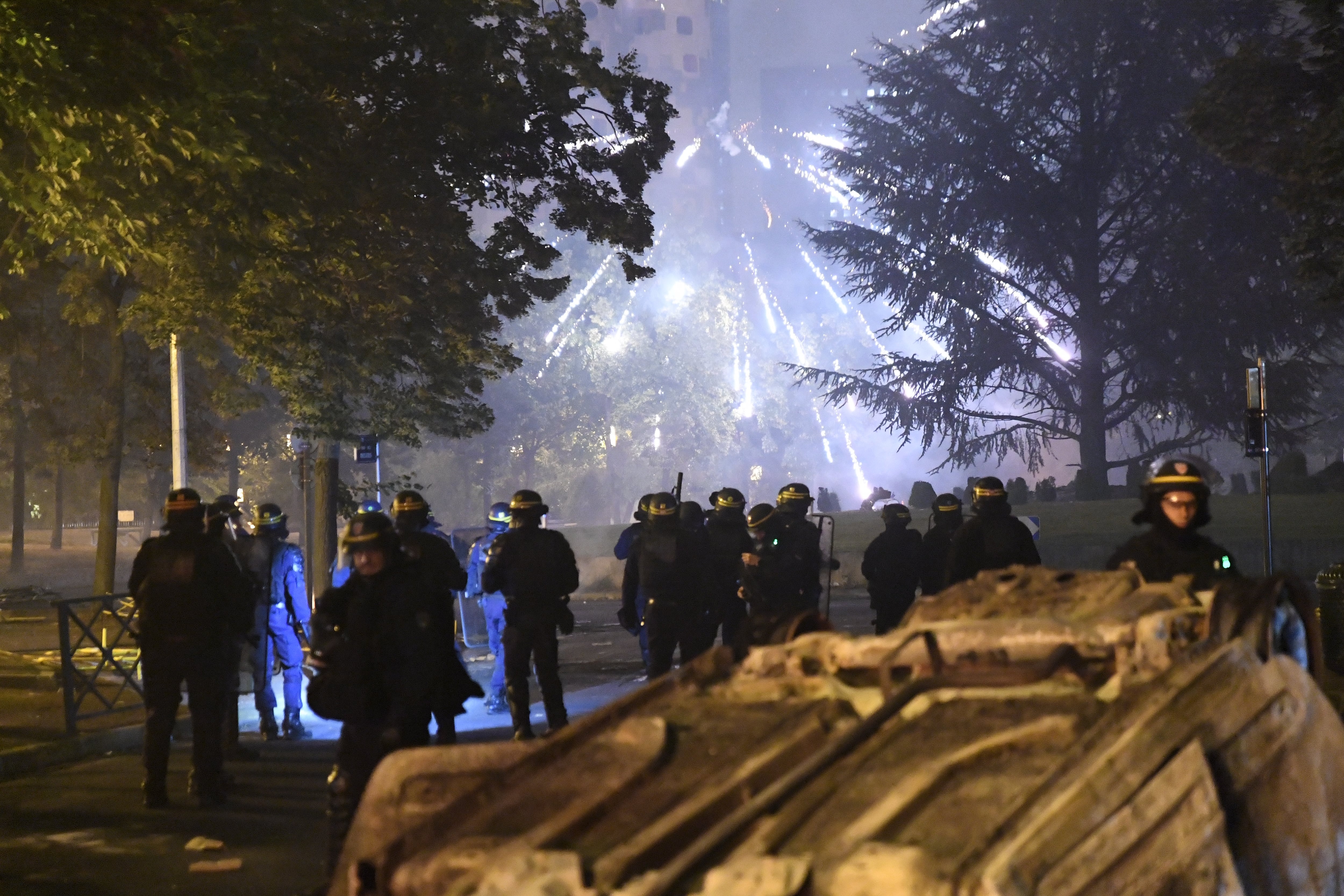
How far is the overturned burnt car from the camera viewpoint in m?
2.87

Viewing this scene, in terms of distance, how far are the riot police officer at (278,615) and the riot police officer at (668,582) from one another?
262 cm

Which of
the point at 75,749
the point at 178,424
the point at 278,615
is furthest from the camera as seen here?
the point at 178,424

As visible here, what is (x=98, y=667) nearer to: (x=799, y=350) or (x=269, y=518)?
(x=269, y=518)

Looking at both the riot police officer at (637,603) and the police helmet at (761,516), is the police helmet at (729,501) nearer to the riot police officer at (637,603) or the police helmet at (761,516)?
the police helmet at (761,516)

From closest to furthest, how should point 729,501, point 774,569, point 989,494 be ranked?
point 989,494, point 774,569, point 729,501

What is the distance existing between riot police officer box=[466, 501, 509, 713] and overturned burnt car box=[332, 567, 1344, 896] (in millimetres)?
7798

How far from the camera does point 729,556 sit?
10672 millimetres

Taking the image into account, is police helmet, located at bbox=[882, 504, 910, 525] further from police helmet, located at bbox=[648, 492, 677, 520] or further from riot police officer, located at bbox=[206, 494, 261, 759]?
riot police officer, located at bbox=[206, 494, 261, 759]

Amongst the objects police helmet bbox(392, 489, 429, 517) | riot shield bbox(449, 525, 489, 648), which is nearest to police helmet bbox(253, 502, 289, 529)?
police helmet bbox(392, 489, 429, 517)

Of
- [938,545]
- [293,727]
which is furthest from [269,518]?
[938,545]

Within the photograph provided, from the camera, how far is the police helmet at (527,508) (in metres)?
9.66

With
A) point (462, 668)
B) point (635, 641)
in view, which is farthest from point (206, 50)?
point (635, 641)

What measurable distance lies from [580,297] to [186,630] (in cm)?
8717

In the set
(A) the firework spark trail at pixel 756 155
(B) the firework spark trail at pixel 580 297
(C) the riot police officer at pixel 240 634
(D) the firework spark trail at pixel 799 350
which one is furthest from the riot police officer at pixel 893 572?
(A) the firework spark trail at pixel 756 155
